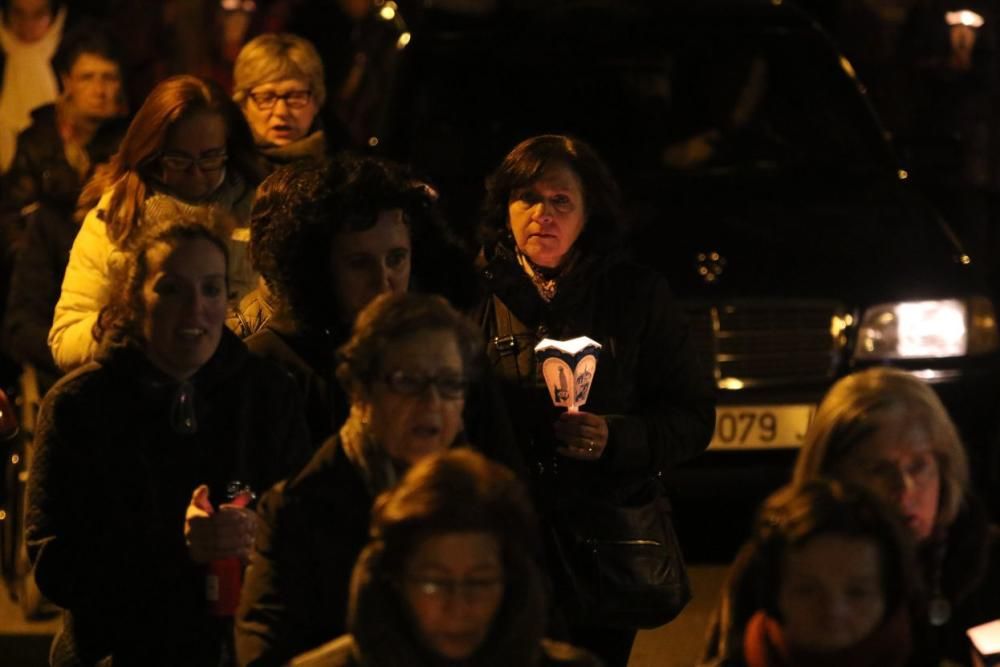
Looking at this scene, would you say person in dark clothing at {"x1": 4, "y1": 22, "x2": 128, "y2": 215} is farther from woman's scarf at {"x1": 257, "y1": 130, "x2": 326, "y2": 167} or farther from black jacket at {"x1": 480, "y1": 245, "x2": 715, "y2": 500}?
black jacket at {"x1": 480, "y1": 245, "x2": 715, "y2": 500}

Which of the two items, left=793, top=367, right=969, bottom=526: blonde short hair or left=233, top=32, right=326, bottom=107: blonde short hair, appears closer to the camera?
left=793, top=367, right=969, bottom=526: blonde short hair

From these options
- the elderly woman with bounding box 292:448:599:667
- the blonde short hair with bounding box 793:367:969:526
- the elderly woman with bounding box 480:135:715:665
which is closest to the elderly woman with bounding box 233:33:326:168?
the elderly woman with bounding box 480:135:715:665

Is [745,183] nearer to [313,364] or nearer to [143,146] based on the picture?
[143,146]

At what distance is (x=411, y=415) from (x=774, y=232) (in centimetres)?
519

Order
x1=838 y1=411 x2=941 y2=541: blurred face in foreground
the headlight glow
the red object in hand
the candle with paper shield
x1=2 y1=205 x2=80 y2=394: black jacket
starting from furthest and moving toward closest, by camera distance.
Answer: the headlight glow → x1=2 y1=205 x2=80 y2=394: black jacket → the candle with paper shield → the red object in hand → x1=838 y1=411 x2=941 y2=541: blurred face in foreground

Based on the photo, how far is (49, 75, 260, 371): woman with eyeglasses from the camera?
7.23 metres

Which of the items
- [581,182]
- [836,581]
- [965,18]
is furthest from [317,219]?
[965,18]

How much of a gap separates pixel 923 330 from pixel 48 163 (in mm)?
3186

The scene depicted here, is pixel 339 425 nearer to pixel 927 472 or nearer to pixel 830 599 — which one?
pixel 927 472

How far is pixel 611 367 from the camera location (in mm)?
6586

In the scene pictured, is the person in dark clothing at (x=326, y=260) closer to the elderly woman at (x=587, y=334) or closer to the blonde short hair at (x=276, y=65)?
the elderly woman at (x=587, y=334)

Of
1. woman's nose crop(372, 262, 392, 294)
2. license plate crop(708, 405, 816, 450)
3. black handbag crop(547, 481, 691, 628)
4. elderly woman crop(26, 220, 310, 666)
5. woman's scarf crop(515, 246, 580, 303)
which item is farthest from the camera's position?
license plate crop(708, 405, 816, 450)

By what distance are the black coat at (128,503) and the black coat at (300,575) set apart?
1.84ft

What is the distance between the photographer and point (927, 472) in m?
5.13
